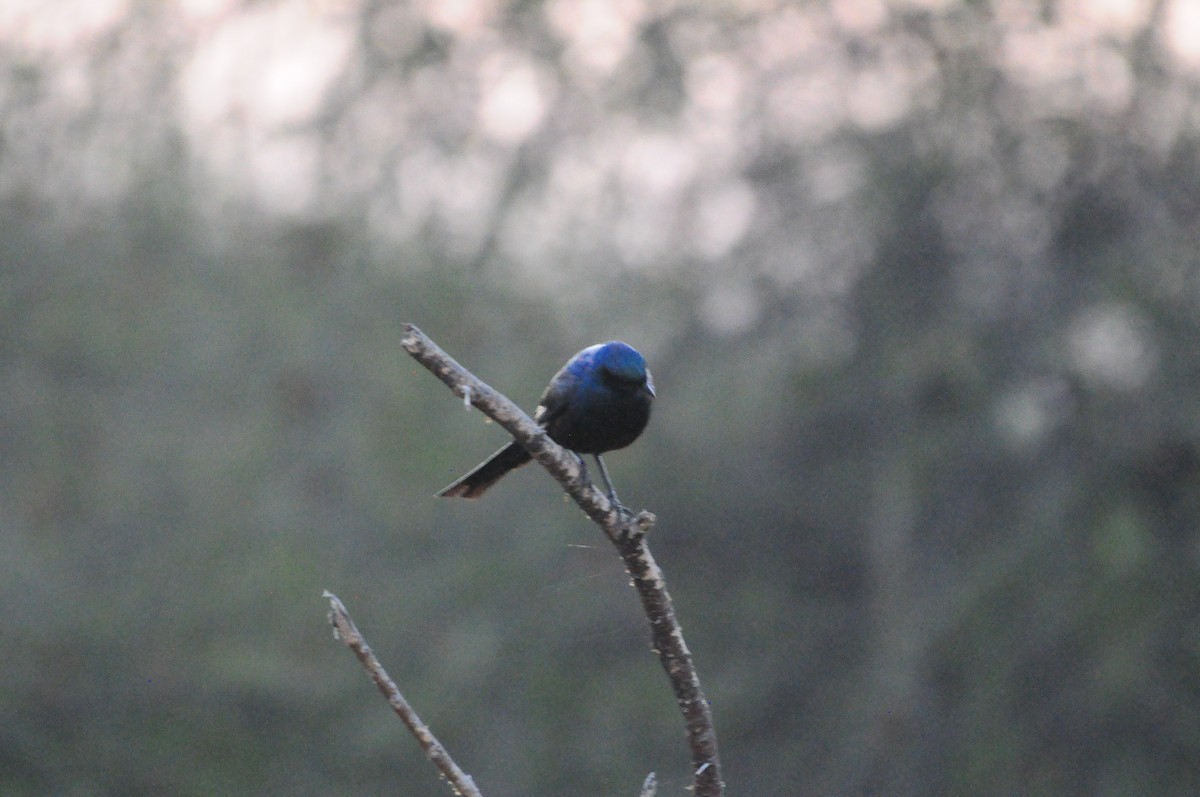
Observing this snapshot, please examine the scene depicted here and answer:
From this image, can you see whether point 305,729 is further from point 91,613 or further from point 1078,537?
point 1078,537

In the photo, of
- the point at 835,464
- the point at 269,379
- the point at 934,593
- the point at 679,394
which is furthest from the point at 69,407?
the point at 934,593

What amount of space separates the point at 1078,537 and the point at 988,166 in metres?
3.13

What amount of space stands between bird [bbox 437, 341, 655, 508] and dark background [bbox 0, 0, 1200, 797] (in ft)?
26.8

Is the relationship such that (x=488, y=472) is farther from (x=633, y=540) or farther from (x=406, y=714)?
(x=406, y=714)

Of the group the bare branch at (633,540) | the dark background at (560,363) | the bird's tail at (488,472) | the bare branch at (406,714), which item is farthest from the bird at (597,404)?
the dark background at (560,363)

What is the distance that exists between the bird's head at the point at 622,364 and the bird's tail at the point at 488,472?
31 centimetres

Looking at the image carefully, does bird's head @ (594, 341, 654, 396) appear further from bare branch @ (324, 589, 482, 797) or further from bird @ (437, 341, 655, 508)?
bare branch @ (324, 589, 482, 797)

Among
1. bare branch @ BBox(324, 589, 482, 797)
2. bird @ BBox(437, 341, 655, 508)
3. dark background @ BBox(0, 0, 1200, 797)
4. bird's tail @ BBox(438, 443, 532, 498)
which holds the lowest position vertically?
bare branch @ BBox(324, 589, 482, 797)

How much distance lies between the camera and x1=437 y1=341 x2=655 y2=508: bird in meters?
3.85

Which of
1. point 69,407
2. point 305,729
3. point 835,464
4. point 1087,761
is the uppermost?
point 69,407

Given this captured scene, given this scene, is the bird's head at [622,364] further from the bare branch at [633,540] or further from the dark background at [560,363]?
the dark background at [560,363]

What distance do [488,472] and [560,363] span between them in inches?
360

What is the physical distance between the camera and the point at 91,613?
12719 mm

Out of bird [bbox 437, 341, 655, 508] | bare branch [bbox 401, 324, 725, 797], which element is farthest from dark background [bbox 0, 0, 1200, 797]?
bare branch [bbox 401, 324, 725, 797]
